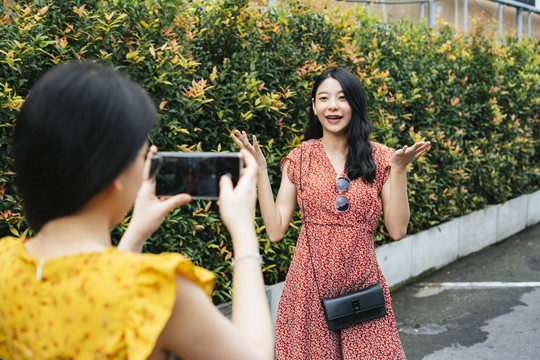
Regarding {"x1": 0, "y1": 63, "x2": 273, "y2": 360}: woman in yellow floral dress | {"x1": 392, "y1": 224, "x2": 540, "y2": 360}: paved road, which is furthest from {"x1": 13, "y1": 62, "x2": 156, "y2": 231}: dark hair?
{"x1": 392, "y1": 224, "x2": 540, "y2": 360}: paved road

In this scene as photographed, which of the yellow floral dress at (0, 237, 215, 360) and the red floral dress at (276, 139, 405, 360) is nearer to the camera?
the yellow floral dress at (0, 237, 215, 360)

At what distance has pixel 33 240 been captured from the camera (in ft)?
3.98

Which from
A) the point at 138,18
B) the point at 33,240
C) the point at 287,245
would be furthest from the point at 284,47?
the point at 33,240

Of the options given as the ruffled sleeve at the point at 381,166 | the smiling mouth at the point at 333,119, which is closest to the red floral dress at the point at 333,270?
the ruffled sleeve at the point at 381,166

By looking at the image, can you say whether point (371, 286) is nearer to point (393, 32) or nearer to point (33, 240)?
point (33, 240)

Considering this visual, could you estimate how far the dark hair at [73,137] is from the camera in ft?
3.55

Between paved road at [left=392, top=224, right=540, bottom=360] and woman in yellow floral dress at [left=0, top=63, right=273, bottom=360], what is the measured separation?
11.4ft

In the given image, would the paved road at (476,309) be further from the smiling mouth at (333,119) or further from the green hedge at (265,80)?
the smiling mouth at (333,119)

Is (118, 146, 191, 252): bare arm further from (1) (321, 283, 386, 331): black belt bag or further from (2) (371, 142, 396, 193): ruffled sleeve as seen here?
(2) (371, 142, 396, 193): ruffled sleeve

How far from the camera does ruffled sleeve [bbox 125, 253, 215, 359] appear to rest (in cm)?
103

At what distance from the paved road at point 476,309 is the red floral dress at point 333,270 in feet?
5.56

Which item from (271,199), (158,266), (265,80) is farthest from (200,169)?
(265,80)

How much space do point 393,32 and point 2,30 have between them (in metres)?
3.98

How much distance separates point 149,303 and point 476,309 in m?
4.66
